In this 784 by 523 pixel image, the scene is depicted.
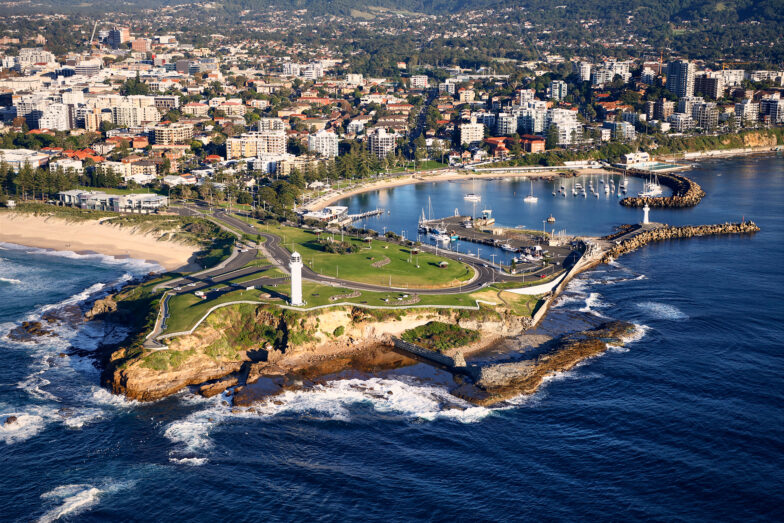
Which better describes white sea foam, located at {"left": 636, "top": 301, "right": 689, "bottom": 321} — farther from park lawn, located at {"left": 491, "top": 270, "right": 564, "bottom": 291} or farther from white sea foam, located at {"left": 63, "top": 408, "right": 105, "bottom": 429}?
white sea foam, located at {"left": 63, "top": 408, "right": 105, "bottom": 429}

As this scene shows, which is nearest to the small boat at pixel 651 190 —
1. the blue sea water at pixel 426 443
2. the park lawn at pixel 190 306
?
the blue sea water at pixel 426 443

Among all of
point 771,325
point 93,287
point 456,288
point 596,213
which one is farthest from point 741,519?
point 596,213

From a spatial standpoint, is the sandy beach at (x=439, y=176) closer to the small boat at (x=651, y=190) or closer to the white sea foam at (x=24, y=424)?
the small boat at (x=651, y=190)

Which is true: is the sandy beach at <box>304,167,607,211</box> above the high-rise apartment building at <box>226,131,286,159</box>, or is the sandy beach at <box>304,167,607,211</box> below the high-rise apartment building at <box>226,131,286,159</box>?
below

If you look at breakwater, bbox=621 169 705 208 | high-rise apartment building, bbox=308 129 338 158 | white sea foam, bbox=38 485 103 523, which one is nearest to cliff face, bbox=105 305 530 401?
white sea foam, bbox=38 485 103 523

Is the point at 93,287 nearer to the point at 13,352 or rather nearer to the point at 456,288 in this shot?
the point at 13,352

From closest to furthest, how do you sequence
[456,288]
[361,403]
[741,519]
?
[741,519], [361,403], [456,288]
